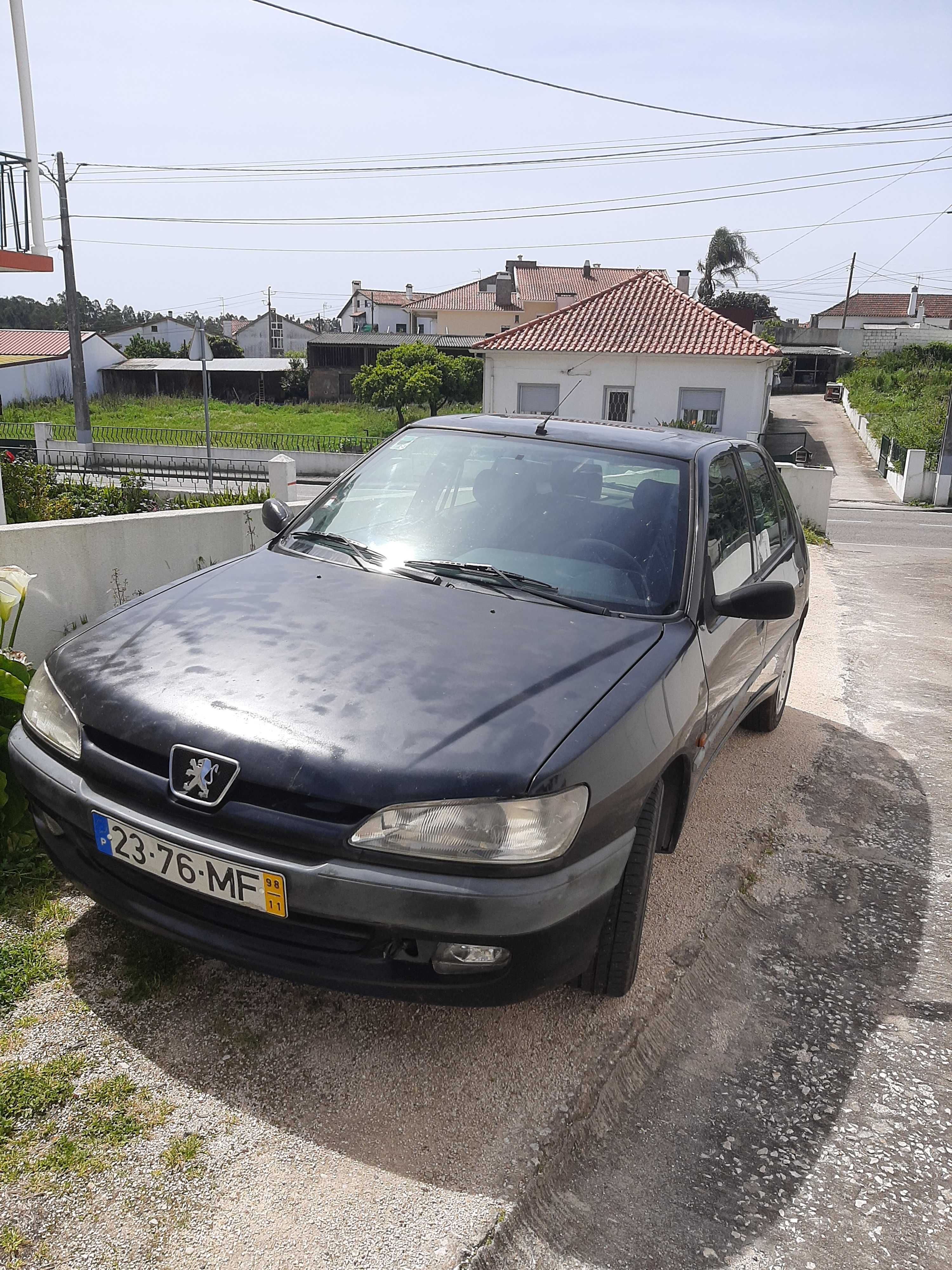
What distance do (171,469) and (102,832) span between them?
32397 millimetres

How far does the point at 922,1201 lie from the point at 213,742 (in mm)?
2023

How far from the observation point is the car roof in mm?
3713

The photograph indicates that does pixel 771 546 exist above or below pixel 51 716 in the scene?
above

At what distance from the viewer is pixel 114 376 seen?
57562mm

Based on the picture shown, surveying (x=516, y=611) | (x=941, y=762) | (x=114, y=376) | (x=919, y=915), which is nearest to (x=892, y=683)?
(x=941, y=762)

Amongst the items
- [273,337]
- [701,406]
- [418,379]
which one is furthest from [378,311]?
[701,406]

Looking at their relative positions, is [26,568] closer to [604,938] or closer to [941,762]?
[604,938]

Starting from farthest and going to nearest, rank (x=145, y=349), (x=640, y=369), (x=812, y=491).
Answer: (x=145, y=349) < (x=640, y=369) < (x=812, y=491)

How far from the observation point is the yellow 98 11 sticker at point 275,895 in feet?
7.05

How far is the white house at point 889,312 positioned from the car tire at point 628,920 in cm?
8549

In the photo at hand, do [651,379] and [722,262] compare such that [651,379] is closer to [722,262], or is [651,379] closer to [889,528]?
[889,528]

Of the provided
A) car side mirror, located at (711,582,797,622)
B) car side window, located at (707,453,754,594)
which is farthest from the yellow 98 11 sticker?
car side window, located at (707,453,754,594)

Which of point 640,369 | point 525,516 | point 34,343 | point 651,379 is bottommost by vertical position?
point 525,516

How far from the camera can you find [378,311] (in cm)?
8412
